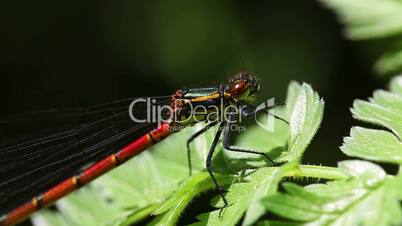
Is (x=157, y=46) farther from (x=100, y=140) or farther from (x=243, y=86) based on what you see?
(x=243, y=86)

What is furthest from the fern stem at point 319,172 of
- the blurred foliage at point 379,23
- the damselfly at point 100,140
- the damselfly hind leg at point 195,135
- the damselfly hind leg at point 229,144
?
the blurred foliage at point 379,23

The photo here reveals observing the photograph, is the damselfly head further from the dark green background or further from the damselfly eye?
the dark green background

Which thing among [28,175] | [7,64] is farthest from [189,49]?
[28,175]

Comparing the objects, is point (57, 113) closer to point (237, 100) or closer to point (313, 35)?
point (237, 100)

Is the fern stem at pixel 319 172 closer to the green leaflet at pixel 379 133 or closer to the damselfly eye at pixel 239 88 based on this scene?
the green leaflet at pixel 379 133

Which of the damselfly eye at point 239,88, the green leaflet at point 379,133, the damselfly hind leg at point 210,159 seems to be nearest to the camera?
the green leaflet at point 379,133
